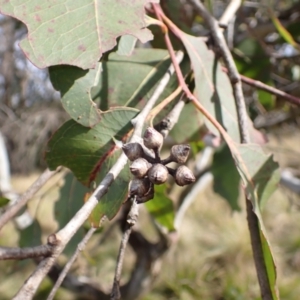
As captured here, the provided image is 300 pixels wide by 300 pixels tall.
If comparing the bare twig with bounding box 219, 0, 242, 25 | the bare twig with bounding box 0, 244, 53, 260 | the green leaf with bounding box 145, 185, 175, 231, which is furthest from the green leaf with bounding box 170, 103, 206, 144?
the bare twig with bounding box 0, 244, 53, 260

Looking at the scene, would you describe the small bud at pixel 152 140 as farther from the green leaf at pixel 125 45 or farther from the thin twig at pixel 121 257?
the green leaf at pixel 125 45

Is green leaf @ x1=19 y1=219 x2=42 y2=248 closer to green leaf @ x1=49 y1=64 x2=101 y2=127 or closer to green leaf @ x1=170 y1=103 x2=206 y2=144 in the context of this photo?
green leaf @ x1=170 y1=103 x2=206 y2=144

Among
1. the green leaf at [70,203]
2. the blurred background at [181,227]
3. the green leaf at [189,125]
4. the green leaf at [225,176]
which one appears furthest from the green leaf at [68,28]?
the blurred background at [181,227]

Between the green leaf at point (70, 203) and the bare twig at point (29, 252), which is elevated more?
the bare twig at point (29, 252)

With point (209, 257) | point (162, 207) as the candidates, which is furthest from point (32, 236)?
point (209, 257)

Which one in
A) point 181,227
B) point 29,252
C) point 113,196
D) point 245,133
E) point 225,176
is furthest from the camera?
point 181,227

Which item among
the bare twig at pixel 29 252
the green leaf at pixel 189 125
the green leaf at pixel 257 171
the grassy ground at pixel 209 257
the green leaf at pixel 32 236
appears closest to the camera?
the bare twig at pixel 29 252

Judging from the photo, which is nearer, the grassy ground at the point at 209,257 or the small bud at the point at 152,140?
the small bud at the point at 152,140

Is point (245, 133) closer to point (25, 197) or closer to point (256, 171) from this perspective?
point (256, 171)
